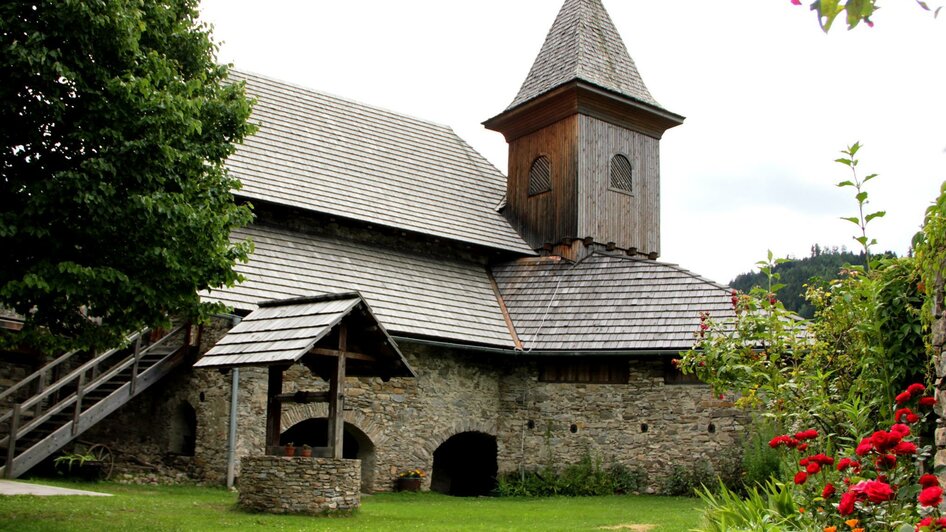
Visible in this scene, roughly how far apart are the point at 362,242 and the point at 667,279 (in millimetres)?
6364

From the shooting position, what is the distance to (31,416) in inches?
580

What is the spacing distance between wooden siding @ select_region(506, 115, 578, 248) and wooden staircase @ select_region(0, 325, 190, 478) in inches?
337

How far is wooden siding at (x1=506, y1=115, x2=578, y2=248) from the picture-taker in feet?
66.4

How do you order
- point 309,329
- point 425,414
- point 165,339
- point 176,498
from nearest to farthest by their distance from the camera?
point 309,329, point 176,498, point 165,339, point 425,414

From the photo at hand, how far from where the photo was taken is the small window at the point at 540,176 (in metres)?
20.9

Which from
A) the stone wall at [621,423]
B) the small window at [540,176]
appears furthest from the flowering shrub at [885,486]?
the small window at [540,176]

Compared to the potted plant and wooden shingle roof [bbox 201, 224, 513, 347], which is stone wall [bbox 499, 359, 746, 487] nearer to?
wooden shingle roof [bbox 201, 224, 513, 347]

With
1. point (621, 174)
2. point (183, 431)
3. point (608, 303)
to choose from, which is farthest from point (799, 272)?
point (183, 431)


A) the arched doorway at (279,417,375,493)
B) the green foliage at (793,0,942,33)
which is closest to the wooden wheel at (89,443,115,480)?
the arched doorway at (279,417,375,493)

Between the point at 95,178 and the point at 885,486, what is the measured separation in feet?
25.3

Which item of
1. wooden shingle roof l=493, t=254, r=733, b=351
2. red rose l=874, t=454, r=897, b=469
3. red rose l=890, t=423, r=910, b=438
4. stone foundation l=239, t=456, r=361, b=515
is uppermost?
wooden shingle roof l=493, t=254, r=733, b=351

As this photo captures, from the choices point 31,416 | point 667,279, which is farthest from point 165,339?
point 667,279

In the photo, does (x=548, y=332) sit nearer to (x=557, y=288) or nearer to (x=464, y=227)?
(x=557, y=288)

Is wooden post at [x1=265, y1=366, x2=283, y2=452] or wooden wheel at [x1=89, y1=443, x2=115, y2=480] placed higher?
wooden post at [x1=265, y1=366, x2=283, y2=452]
